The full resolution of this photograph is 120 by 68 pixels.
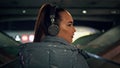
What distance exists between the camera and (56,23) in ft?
4.62

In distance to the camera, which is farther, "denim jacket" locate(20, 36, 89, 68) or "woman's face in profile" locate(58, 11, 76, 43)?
"woman's face in profile" locate(58, 11, 76, 43)

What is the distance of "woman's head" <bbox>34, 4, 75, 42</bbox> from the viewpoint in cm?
140

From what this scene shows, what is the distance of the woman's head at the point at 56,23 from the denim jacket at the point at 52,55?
0.24 ft

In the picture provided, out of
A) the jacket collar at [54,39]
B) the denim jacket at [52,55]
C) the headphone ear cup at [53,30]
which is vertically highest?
the headphone ear cup at [53,30]

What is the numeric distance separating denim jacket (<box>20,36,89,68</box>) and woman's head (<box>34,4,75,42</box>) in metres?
0.07

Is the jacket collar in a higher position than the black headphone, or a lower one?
lower

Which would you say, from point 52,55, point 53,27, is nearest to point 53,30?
point 53,27

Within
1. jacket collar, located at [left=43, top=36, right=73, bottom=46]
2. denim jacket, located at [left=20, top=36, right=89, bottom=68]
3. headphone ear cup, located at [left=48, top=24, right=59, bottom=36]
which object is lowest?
denim jacket, located at [left=20, top=36, right=89, bottom=68]

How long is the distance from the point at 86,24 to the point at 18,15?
4.74 feet

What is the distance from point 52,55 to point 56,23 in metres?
0.17

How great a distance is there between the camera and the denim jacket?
A: 1.30 m

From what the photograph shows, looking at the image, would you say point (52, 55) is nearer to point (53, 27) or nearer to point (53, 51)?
point (53, 51)

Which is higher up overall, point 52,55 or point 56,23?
point 56,23

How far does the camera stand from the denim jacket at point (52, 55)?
1.30 m
